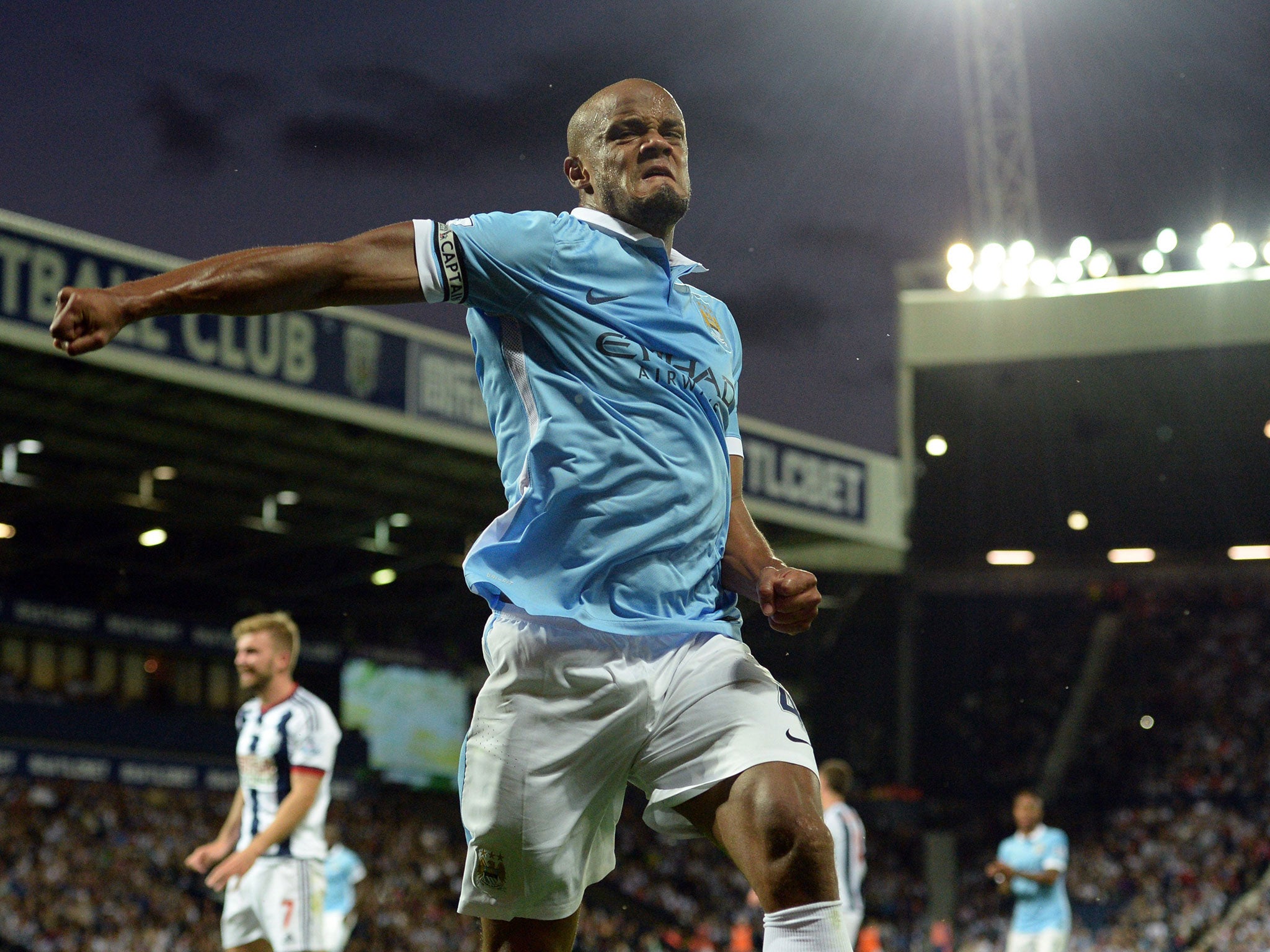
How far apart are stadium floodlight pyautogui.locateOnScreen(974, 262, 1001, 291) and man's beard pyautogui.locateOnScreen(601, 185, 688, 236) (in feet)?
85.5

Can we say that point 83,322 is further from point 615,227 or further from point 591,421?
point 615,227

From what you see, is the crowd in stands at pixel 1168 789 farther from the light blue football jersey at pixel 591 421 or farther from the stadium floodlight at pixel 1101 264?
the light blue football jersey at pixel 591 421

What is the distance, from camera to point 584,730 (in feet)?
9.58

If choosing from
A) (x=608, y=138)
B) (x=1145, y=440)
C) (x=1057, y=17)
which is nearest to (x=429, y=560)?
(x=1145, y=440)

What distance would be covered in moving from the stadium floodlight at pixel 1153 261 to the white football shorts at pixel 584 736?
26.3 metres

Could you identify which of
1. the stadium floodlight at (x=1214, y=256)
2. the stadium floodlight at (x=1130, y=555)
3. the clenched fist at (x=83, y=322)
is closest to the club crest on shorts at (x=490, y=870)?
the clenched fist at (x=83, y=322)

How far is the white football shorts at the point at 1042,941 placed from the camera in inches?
478

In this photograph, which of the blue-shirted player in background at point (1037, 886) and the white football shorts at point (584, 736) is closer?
the white football shorts at point (584, 736)

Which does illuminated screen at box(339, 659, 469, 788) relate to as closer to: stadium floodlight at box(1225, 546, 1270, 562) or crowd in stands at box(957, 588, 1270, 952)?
crowd in stands at box(957, 588, 1270, 952)

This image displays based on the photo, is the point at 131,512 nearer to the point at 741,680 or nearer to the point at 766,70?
the point at 766,70

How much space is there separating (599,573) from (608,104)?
98cm

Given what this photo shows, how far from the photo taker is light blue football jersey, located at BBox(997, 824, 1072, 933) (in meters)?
12.2

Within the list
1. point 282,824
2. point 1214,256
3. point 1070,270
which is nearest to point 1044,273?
point 1070,270

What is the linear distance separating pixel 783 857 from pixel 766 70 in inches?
1111
